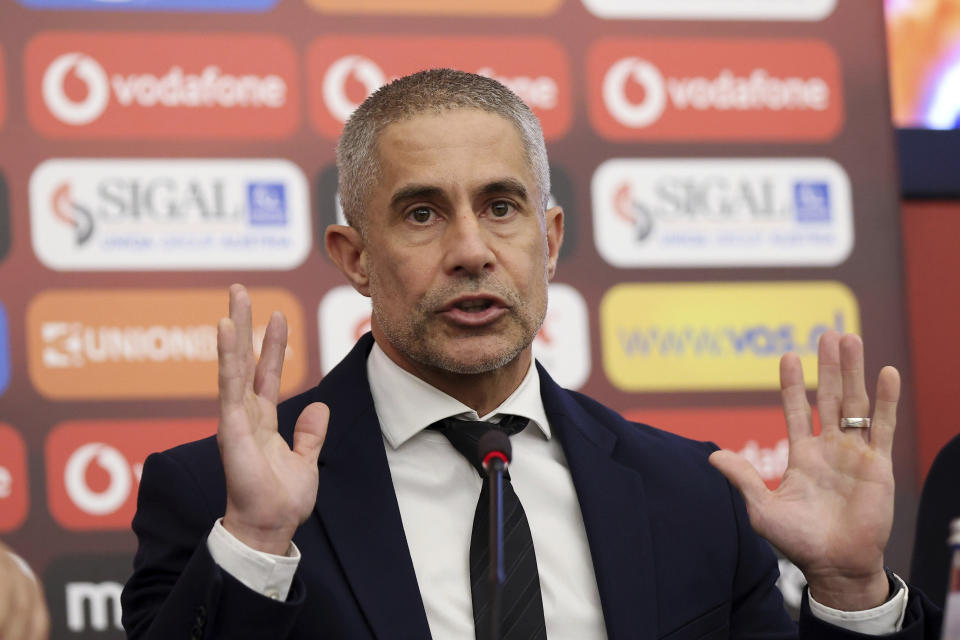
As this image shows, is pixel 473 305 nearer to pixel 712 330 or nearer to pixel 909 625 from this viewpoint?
pixel 909 625

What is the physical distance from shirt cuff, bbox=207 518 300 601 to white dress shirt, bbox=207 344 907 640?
0.33m

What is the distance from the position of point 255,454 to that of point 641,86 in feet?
6.90

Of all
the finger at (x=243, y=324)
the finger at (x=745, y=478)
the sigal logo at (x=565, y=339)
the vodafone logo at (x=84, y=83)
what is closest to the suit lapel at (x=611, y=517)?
the finger at (x=745, y=478)

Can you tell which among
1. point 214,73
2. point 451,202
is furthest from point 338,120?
point 451,202

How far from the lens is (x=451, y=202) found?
2420 millimetres

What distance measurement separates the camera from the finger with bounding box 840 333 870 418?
222 cm

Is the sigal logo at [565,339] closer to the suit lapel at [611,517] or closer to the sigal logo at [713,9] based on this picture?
the sigal logo at [713,9]

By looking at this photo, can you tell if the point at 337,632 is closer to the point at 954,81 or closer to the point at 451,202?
the point at 451,202

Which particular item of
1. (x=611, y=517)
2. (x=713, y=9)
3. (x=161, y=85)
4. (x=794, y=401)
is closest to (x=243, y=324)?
(x=611, y=517)

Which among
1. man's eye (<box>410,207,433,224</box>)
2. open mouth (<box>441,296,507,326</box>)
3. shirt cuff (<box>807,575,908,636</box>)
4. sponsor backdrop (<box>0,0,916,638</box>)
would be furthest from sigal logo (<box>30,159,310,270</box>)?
shirt cuff (<box>807,575,908,636</box>)

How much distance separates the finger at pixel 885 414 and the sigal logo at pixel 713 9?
1.91 metres

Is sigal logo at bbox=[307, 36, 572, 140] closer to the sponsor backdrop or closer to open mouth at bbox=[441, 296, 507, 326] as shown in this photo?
the sponsor backdrop

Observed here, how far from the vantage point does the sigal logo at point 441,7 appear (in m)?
3.69

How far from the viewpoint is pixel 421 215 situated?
246cm
